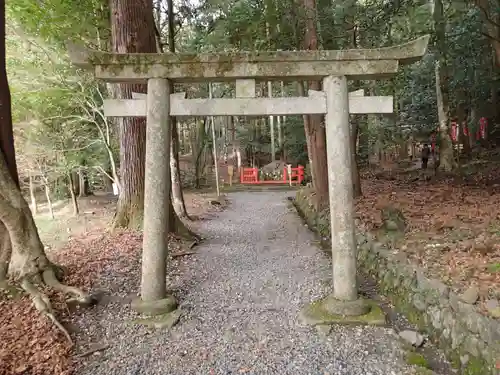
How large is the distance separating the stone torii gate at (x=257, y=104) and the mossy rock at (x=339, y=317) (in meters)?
0.07

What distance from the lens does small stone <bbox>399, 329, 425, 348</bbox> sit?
425 centimetres

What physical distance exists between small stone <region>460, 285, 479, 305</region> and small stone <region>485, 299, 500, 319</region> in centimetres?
17

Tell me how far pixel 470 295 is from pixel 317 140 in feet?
21.7

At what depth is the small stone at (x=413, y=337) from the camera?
167 inches

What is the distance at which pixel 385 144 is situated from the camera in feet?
79.1

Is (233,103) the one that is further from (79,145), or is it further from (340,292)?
(79,145)

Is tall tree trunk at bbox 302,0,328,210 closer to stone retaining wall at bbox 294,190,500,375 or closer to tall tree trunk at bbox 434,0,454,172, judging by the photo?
stone retaining wall at bbox 294,190,500,375

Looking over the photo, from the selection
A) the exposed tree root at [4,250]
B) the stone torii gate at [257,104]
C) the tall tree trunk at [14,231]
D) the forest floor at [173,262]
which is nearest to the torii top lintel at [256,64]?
the stone torii gate at [257,104]

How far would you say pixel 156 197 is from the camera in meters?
4.80

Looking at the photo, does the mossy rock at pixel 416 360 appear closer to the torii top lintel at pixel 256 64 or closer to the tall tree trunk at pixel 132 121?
the torii top lintel at pixel 256 64

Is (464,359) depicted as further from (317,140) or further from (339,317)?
(317,140)

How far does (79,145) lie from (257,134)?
17.3 m

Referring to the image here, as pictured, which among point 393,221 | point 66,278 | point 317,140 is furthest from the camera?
point 317,140

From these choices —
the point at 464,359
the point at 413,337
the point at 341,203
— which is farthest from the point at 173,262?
the point at 464,359
